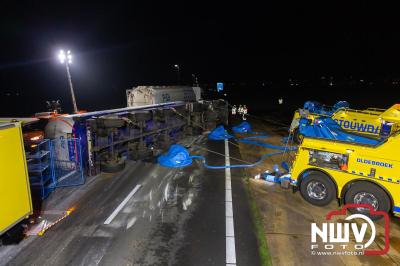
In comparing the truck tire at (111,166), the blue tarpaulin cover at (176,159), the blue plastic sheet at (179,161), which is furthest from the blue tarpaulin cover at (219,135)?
the truck tire at (111,166)

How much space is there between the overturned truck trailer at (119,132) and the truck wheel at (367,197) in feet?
30.9

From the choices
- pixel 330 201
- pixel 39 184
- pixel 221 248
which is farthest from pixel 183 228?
pixel 39 184

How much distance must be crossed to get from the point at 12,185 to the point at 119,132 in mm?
7787

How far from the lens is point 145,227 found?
7867 mm

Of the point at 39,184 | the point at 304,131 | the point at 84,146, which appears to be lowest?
the point at 39,184

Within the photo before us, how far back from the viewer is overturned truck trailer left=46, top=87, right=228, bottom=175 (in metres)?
11.9

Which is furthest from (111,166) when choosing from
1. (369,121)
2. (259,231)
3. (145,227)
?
(369,121)

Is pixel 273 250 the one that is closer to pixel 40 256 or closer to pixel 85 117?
pixel 40 256

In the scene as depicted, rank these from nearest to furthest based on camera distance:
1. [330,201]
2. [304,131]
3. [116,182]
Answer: [330,201] → [304,131] → [116,182]

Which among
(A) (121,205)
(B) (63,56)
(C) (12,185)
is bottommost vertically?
(A) (121,205)

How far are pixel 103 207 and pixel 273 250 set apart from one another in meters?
5.59

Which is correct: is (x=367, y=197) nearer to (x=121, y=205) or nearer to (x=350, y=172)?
(x=350, y=172)

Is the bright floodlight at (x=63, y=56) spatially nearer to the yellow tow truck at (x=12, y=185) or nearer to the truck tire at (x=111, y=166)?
the truck tire at (x=111, y=166)

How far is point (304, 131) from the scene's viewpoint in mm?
9461
